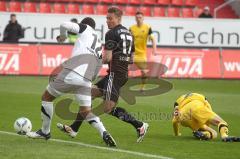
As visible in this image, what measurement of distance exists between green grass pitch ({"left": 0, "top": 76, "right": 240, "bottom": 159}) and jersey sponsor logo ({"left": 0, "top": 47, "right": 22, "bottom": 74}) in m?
3.87

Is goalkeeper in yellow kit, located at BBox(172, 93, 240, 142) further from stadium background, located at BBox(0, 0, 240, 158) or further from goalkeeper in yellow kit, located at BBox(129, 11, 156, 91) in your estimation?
goalkeeper in yellow kit, located at BBox(129, 11, 156, 91)

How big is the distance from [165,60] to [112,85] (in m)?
16.3

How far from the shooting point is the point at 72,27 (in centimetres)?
1105

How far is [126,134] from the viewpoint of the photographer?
13.0 meters

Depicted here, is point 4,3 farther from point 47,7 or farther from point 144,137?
point 144,137

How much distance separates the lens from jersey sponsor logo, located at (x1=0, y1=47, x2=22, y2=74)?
26541mm

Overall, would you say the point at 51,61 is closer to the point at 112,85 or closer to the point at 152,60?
the point at 152,60

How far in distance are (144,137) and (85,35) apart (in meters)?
2.30

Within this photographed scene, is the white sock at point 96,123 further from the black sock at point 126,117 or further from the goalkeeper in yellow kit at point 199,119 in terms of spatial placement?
the goalkeeper in yellow kit at point 199,119

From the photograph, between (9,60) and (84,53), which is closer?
(84,53)

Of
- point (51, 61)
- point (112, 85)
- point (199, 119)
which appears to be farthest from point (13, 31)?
point (199, 119)

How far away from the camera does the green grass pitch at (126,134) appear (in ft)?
34.1

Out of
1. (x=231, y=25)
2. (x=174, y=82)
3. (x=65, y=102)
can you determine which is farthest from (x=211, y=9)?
(x=65, y=102)

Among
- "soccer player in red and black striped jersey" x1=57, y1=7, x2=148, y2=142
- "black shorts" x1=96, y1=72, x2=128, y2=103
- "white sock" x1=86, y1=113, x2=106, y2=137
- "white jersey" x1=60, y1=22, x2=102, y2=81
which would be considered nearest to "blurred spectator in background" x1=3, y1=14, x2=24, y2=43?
"soccer player in red and black striped jersey" x1=57, y1=7, x2=148, y2=142
